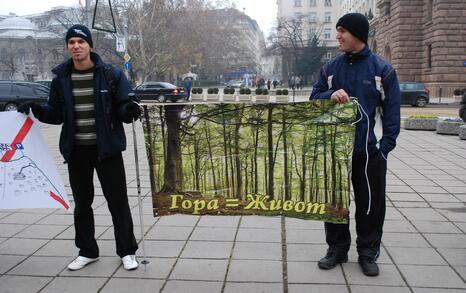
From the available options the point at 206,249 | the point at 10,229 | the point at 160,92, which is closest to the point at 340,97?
the point at 206,249

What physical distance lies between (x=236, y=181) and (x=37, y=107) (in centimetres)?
173

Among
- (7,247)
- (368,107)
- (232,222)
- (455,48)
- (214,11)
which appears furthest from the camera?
(214,11)

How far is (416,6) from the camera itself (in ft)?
118

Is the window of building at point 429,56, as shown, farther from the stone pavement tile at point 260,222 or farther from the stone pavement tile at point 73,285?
the stone pavement tile at point 73,285

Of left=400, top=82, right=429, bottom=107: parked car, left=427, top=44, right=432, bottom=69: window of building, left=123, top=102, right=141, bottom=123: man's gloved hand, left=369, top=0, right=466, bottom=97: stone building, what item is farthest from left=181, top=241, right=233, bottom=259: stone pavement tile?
left=427, top=44, right=432, bottom=69: window of building

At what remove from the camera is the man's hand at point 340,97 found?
11.8 feet

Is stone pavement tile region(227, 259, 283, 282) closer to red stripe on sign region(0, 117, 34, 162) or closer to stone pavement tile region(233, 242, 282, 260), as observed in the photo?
stone pavement tile region(233, 242, 282, 260)

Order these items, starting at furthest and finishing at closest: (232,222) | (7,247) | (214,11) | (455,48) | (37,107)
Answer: (214,11), (455,48), (232,222), (7,247), (37,107)

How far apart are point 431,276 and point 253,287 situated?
141 centimetres

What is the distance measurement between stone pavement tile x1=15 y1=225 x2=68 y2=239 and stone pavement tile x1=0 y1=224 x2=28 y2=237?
0.26 ft

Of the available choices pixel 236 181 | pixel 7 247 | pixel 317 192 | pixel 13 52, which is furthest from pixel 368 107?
pixel 13 52

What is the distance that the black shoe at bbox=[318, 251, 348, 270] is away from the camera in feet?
13.0

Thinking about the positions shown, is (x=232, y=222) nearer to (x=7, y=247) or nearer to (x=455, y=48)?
(x=7, y=247)

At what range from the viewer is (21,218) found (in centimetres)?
556
